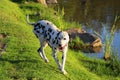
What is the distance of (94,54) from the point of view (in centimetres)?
1608

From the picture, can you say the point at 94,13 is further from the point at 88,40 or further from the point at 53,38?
the point at 53,38

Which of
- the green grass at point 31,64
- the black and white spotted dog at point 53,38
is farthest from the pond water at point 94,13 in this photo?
the black and white spotted dog at point 53,38

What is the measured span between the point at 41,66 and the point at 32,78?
892 mm

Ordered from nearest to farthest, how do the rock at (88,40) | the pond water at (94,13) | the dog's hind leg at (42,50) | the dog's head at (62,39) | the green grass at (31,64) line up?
1. the dog's head at (62,39)
2. the green grass at (31,64)
3. the dog's hind leg at (42,50)
4. the rock at (88,40)
5. the pond water at (94,13)

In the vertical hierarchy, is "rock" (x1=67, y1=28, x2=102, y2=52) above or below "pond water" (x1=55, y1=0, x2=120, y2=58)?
above

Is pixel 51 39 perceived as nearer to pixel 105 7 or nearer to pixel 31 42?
pixel 31 42

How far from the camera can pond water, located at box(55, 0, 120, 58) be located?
20.3 metres

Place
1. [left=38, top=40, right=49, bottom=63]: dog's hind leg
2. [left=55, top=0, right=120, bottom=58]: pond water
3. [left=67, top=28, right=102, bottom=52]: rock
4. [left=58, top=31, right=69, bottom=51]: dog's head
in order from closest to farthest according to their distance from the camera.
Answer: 1. [left=58, top=31, right=69, bottom=51]: dog's head
2. [left=38, top=40, right=49, bottom=63]: dog's hind leg
3. [left=67, top=28, right=102, bottom=52]: rock
4. [left=55, top=0, right=120, bottom=58]: pond water

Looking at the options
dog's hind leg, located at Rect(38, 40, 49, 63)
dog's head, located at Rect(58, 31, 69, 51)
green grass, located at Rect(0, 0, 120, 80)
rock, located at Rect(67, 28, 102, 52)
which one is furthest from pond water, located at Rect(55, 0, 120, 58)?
dog's head, located at Rect(58, 31, 69, 51)

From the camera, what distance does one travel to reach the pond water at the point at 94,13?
20303mm

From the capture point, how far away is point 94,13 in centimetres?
2405

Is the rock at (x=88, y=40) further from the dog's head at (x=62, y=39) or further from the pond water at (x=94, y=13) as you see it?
the dog's head at (x=62, y=39)

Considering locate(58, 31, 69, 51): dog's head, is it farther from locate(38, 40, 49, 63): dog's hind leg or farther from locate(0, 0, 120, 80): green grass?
locate(38, 40, 49, 63): dog's hind leg

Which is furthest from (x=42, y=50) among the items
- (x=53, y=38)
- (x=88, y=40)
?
(x=88, y=40)
